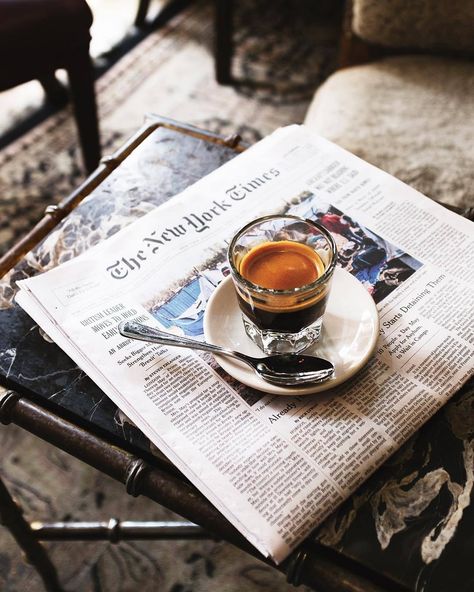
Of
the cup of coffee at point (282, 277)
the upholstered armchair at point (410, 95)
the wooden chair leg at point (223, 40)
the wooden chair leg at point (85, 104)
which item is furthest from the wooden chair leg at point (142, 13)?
the cup of coffee at point (282, 277)

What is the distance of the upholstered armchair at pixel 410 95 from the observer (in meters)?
0.80

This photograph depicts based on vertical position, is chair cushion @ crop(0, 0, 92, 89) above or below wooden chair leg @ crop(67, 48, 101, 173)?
above

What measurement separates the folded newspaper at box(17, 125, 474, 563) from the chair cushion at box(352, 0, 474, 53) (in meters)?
0.36

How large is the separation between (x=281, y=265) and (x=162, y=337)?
12 centimetres

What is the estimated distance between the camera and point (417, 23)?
934 mm

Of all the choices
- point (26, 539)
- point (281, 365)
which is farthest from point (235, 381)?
point (26, 539)

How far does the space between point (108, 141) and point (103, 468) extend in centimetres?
105

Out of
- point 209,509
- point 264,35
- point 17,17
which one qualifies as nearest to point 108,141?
point 17,17

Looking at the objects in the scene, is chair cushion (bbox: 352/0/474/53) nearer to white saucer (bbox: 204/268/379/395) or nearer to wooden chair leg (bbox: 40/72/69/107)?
white saucer (bbox: 204/268/379/395)

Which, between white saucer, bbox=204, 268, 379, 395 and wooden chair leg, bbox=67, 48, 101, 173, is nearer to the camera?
white saucer, bbox=204, 268, 379, 395

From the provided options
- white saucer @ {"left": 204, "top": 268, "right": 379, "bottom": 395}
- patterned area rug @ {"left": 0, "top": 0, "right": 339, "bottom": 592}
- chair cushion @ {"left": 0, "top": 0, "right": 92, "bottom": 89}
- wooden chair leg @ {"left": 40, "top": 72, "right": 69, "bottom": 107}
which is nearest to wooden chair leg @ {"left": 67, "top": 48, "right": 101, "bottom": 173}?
chair cushion @ {"left": 0, "top": 0, "right": 92, "bottom": 89}

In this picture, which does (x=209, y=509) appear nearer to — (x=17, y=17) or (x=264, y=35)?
(x=17, y=17)

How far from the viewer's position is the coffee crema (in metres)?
0.49

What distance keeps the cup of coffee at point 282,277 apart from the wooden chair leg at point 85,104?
668mm
